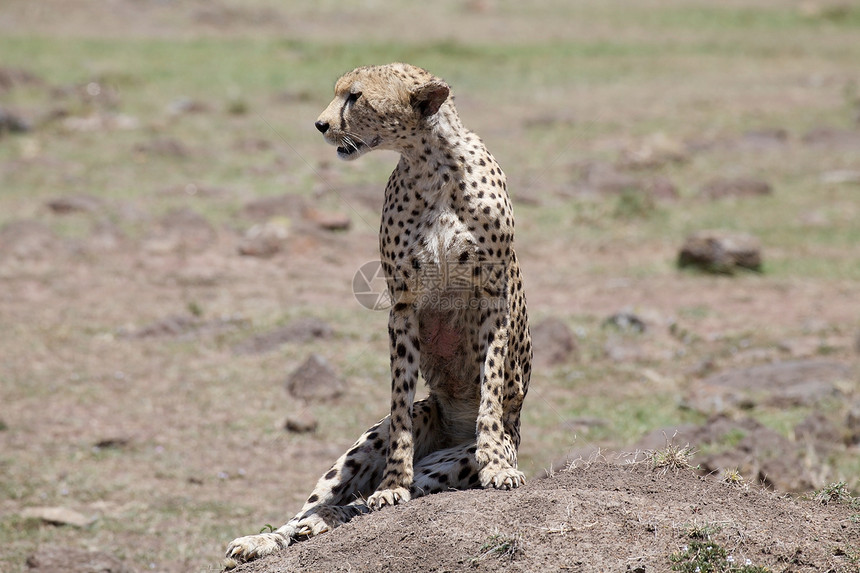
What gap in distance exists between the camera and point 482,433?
16.4ft

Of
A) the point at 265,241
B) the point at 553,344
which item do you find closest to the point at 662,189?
the point at 553,344

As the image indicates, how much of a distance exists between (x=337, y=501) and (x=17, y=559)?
2.47 meters

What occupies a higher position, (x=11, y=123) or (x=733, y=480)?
(x=11, y=123)

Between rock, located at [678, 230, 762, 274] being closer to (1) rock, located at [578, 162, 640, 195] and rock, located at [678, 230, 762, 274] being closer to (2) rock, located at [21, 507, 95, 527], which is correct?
(1) rock, located at [578, 162, 640, 195]

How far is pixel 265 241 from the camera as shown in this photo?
40.5 feet

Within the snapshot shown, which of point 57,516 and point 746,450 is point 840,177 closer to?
point 746,450

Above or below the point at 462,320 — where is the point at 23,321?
below

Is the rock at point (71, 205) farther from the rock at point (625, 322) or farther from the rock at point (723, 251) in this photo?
the rock at point (723, 251)

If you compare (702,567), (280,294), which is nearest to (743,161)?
(280,294)

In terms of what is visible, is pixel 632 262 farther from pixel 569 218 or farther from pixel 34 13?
pixel 34 13

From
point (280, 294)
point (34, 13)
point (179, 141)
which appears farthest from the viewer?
A: point (34, 13)

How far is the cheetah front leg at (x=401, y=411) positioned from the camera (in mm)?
4969

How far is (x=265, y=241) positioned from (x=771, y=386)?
6122 mm

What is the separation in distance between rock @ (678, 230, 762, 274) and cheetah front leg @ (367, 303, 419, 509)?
24.9 ft
